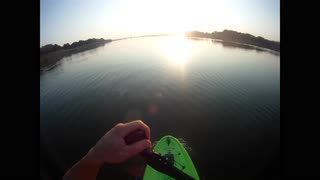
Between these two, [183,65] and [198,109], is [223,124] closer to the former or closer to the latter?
[198,109]

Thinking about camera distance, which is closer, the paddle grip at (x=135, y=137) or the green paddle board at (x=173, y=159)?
the paddle grip at (x=135, y=137)

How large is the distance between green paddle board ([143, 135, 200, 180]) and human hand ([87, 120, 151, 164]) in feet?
6.97

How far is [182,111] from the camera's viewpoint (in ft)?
50.3

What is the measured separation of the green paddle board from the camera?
3918 millimetres

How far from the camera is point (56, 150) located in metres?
12.1

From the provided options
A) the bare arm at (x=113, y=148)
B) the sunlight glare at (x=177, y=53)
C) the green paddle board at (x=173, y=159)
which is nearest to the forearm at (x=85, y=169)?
the bare arm at (x=113, y=148)

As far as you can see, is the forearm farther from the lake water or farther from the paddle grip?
the lake water

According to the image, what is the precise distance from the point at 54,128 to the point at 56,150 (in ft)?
8.82

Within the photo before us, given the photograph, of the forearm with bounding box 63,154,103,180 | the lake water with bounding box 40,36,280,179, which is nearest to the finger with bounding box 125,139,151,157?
the forearm with bounding box 63,154,103,180

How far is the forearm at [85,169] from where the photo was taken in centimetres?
179

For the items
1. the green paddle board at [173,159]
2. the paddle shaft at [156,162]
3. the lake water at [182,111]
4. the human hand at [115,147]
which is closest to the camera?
the human hand at [115,147]

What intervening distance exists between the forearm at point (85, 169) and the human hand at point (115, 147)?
0.15ft

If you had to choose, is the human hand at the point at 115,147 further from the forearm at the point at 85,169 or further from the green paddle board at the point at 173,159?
the green paddle board at the point at 173,159

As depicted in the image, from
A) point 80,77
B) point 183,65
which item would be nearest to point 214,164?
point 80,77
